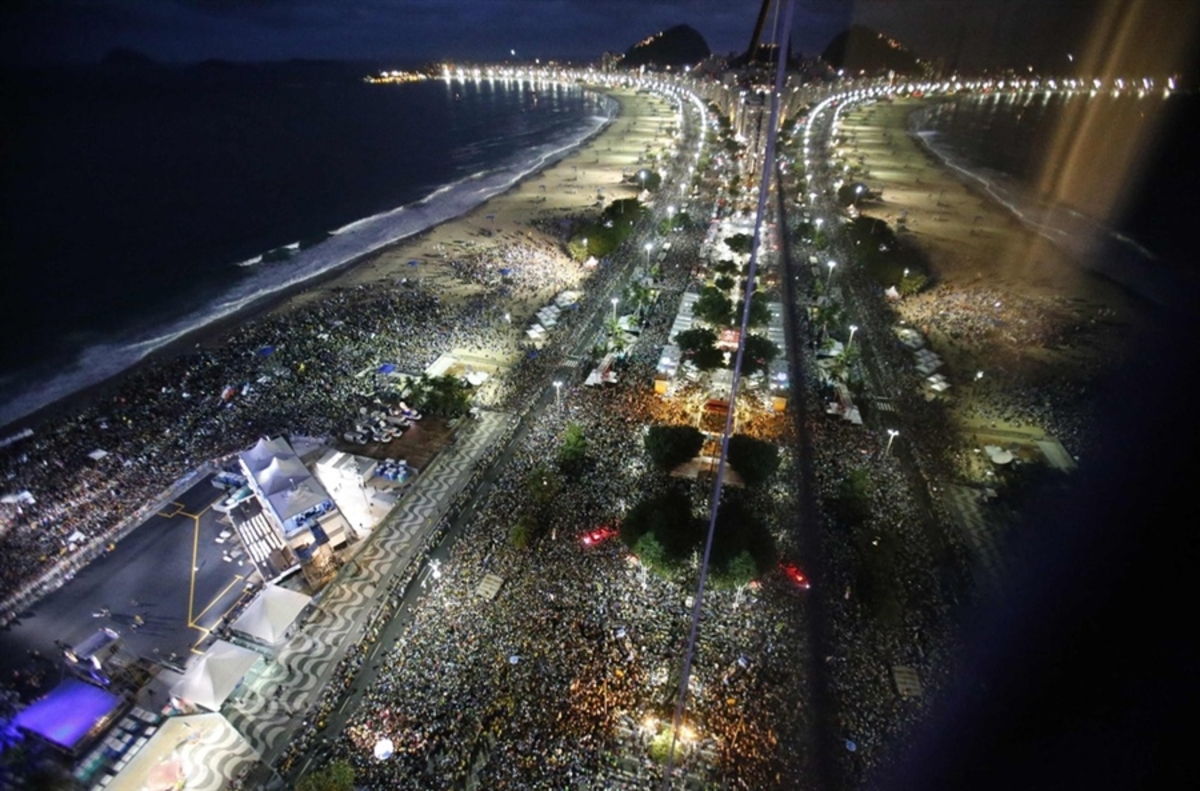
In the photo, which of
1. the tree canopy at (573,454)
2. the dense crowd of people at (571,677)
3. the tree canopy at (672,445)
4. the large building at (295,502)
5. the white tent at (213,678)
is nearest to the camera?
the dense crowd of people at (571,677)

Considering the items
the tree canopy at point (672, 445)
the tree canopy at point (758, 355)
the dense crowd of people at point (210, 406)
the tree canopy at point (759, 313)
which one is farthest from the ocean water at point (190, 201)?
the tree canopy at point (758, 355)

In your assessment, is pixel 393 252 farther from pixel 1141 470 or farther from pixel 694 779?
pixel 1141 470

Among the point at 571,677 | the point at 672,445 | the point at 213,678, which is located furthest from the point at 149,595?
the point at 672,445

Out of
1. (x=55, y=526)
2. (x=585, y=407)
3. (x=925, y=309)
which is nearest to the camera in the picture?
(x=55, y=526)

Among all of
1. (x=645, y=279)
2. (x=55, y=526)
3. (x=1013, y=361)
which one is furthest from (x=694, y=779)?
(x=645, y=279)

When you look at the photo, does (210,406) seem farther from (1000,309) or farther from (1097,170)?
(1097,170)

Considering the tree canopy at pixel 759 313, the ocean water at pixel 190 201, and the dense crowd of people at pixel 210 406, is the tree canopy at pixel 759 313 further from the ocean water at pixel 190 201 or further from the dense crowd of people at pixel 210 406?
the ocean water at pixel 190 201
